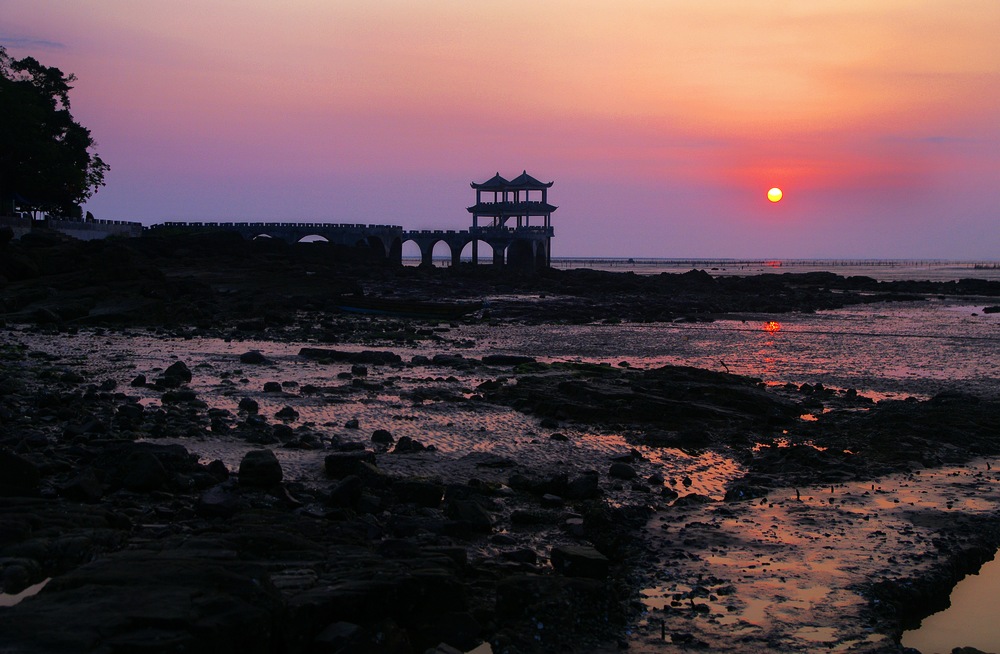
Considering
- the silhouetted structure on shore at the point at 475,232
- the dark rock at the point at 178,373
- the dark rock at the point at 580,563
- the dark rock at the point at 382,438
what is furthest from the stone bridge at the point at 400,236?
the dark rock at the point at 580,563

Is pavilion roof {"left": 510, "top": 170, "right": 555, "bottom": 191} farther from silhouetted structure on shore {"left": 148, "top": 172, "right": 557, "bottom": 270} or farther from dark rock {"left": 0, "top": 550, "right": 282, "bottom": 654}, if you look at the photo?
dark rock {"left": 0, "top": 550, "right": 282, "bottom": 654}

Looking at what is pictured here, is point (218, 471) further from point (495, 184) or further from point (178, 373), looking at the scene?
point (495, 184)

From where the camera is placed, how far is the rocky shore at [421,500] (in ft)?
22.0

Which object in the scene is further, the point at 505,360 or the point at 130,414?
the point at 505,360

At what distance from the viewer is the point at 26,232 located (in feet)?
169

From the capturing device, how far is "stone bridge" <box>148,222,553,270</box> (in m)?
80.4

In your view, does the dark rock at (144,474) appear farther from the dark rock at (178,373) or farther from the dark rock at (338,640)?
the dark rock at (178,373)

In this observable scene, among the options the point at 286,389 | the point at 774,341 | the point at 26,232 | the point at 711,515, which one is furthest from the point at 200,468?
the point at 26,232

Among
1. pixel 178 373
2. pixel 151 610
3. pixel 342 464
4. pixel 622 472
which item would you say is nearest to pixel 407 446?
pixel 342 464

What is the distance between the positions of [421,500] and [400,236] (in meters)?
79.8

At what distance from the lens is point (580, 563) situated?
844cm

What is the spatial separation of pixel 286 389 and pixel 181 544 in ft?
36.9

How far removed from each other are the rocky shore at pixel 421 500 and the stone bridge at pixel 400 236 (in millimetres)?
56922

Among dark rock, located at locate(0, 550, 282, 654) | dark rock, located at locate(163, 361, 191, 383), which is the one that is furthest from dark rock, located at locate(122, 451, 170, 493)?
dark rock, located at locate(163, 361, 191, 383)
